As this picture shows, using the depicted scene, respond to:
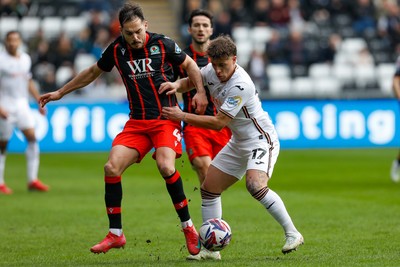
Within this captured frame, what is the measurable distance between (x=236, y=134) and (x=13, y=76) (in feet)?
25.3

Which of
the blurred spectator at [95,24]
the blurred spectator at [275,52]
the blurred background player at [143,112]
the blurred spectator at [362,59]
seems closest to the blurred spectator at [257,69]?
the blurred spectator at [275,52]

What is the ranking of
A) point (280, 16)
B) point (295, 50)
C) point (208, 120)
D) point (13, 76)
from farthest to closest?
point (280, 16) → point (295, 50) → point (13, 76) → point (208, 120)

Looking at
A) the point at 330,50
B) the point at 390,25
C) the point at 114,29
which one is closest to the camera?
the point at 114,29

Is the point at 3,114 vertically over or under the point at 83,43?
under

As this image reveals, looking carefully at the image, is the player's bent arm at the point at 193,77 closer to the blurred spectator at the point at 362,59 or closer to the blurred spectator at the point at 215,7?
the blurred spectator at the point at 362,59

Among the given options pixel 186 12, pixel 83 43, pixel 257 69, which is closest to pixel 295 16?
pixel 186 12

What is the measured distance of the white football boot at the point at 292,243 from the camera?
28.4 ft

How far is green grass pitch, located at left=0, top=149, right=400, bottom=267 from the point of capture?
903 cm

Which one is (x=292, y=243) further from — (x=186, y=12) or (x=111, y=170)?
(x=186, y=12)

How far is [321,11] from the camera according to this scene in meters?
29.5


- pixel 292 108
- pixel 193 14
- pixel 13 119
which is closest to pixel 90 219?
pixel 193 14

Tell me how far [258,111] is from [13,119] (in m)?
7.65

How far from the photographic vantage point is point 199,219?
12078 millimetres

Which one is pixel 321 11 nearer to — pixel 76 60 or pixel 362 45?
pixel 362 45
